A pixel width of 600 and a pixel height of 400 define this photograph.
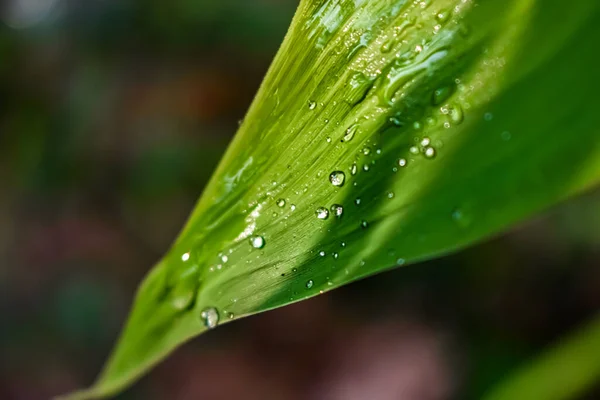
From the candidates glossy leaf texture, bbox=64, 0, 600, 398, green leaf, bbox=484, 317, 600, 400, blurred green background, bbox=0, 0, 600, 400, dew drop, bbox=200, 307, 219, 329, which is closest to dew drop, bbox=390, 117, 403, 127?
glossy leaf texture, bbox=64, 0, 600, 398

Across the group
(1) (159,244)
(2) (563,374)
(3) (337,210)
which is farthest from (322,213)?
(1) (159,244)

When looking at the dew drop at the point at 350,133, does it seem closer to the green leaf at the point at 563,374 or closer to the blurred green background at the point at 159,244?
the green leaf at the point at 563,374

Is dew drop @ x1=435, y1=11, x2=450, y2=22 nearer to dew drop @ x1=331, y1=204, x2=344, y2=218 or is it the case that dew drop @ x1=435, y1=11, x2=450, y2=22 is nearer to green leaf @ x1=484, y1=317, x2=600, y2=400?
dew drop @ x1=331, y1=204, x2=344, y2=218

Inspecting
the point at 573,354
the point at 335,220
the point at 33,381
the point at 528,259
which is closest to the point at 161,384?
the point at 33,381

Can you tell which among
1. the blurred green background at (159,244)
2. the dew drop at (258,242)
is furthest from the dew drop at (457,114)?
the blurred green background at (159,244)

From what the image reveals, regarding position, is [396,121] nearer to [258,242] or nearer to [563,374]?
[258,242]

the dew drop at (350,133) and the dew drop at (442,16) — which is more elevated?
the dew drop at (442,16)

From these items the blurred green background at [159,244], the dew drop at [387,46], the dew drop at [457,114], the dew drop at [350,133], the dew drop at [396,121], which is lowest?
the blurred green background at [159,244]
